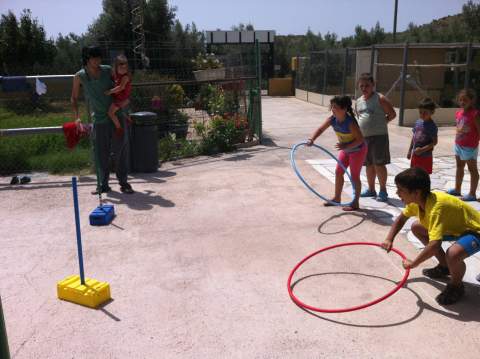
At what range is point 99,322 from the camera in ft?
11.2

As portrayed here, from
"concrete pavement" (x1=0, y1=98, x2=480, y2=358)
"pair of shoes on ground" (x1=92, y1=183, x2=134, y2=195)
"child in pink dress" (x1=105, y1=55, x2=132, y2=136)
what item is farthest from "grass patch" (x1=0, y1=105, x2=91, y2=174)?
"child in pink dress" (x1=105, y1=55, x2=132, y2=136)

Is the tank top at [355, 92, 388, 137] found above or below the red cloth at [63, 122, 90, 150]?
above

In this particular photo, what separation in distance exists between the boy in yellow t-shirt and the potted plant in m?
11.5

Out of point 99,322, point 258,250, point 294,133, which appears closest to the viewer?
point 99,322

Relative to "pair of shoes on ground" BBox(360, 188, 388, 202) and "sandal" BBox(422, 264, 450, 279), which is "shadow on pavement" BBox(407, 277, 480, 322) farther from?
"pair of shoes on ground" BBox(360, 188, 388, 202)

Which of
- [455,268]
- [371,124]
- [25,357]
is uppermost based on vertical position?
[371,124]

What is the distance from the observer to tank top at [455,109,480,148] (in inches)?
231

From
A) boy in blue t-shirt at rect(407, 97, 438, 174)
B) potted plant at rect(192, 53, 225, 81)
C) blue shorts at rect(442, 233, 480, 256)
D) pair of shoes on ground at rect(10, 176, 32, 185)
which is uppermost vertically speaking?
potted plant at rect(192, 53, 225, 81)

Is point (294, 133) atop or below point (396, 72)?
below

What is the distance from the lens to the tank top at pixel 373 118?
585 centimetres

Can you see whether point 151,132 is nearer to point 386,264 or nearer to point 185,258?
point 185,258

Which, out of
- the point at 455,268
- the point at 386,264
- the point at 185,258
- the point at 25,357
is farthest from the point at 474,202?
the point at 25,357

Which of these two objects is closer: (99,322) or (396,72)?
(99,322)

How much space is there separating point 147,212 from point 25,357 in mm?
2924
